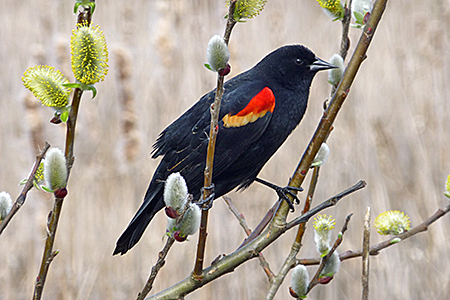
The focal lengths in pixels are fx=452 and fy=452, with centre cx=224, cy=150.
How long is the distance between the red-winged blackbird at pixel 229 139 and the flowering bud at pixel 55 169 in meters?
0.79

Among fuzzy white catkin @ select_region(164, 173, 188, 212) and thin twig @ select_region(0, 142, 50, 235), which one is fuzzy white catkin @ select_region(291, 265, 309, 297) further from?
thin twig @ select_region(0, 142, 50, 235)

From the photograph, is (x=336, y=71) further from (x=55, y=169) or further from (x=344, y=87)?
(x=55, y=169)

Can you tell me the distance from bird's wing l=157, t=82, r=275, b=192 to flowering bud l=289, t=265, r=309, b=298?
2.02 feet

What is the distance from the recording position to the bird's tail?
142 cm

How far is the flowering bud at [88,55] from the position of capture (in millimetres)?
639

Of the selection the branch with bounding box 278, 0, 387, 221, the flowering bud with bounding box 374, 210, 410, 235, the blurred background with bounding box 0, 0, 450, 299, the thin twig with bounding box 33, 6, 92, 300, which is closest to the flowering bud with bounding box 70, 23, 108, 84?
the thin twig with bounding box 33, 6, 92, 300

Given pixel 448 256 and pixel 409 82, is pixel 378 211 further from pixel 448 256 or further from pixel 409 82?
pixel 409 82

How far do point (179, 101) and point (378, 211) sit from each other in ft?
4.06

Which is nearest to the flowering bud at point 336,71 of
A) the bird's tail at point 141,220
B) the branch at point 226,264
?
the branch at point 226,264

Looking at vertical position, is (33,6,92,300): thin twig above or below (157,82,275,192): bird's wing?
below

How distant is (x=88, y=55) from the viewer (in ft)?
2.13

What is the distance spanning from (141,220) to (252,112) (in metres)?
0.51

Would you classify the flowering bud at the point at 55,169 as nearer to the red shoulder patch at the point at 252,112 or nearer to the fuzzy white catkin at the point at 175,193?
the fuzzy white catkin at the point at 175,193

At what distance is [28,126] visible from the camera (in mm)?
2338
